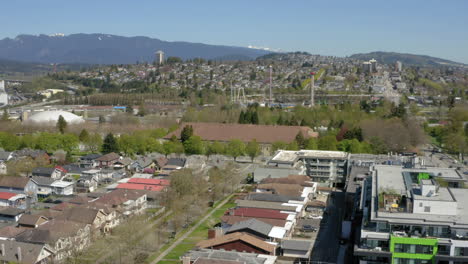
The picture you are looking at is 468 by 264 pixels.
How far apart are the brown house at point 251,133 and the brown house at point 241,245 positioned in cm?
1395

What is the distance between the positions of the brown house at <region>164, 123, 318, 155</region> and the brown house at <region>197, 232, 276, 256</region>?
14.0 m

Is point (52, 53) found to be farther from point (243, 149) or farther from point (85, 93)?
point (243, 149)

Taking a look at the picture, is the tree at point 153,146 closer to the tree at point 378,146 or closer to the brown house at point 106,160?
the brown house at point 106,160

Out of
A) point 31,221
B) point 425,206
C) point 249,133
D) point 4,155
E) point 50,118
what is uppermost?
point 425,206

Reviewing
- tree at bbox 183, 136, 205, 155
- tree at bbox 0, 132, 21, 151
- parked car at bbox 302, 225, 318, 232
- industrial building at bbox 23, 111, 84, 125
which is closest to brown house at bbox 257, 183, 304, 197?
parked car at bbox 302, 225, 318, 232

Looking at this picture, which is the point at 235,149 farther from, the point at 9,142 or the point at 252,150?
the point at 9,142

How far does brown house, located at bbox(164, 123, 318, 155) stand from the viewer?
2584cm

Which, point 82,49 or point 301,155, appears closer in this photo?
point 301,155

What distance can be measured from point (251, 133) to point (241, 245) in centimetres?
1541

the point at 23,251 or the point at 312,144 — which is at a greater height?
the point at 312,144

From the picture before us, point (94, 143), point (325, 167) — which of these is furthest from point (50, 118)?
point (325, 167)

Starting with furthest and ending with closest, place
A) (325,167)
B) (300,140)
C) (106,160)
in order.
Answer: (300,140)
(106,160)
(325,167)

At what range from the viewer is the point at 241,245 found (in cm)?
1143

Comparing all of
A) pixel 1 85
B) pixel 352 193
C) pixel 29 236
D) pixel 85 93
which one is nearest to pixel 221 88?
pixel 85 93
